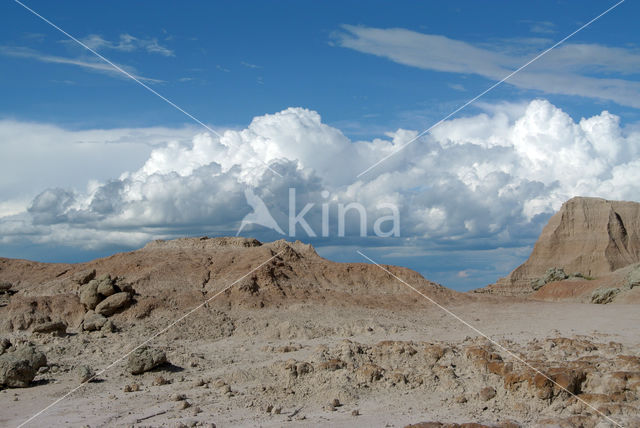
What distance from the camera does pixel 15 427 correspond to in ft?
34.0

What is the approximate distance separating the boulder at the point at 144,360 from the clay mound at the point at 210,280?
20.2 ft

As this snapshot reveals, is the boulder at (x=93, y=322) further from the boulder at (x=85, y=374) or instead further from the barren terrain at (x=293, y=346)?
the boulder at (x=85, y=374)

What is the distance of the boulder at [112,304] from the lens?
64.4ft

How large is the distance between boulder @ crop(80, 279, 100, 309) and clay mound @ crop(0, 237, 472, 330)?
258 mm

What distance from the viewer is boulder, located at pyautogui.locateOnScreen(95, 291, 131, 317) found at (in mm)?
19642

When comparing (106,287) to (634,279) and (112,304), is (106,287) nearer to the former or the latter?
(112,304)

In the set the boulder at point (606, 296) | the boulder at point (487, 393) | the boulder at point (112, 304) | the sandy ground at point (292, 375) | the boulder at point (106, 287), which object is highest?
the boulder at point (106, 287)

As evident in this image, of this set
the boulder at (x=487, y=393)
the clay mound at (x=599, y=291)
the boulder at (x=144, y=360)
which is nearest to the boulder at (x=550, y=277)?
the clay mound at (x=599, y=291)

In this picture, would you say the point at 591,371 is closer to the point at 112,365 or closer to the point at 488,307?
the point at 112,365

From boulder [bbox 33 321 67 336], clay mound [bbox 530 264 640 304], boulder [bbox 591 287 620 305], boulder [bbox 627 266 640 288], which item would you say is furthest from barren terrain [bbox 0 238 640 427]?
boulder [bbox 627 266 640 288]

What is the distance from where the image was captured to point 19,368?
507 inches

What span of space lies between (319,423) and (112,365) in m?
7.28

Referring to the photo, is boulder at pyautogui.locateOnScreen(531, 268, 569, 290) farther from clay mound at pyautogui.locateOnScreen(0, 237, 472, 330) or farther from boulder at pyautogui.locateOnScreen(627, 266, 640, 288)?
clay mound at pyautogui.locateOnScreen(0, 237, 472, 330)

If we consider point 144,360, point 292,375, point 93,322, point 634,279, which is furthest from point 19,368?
point 634,279
